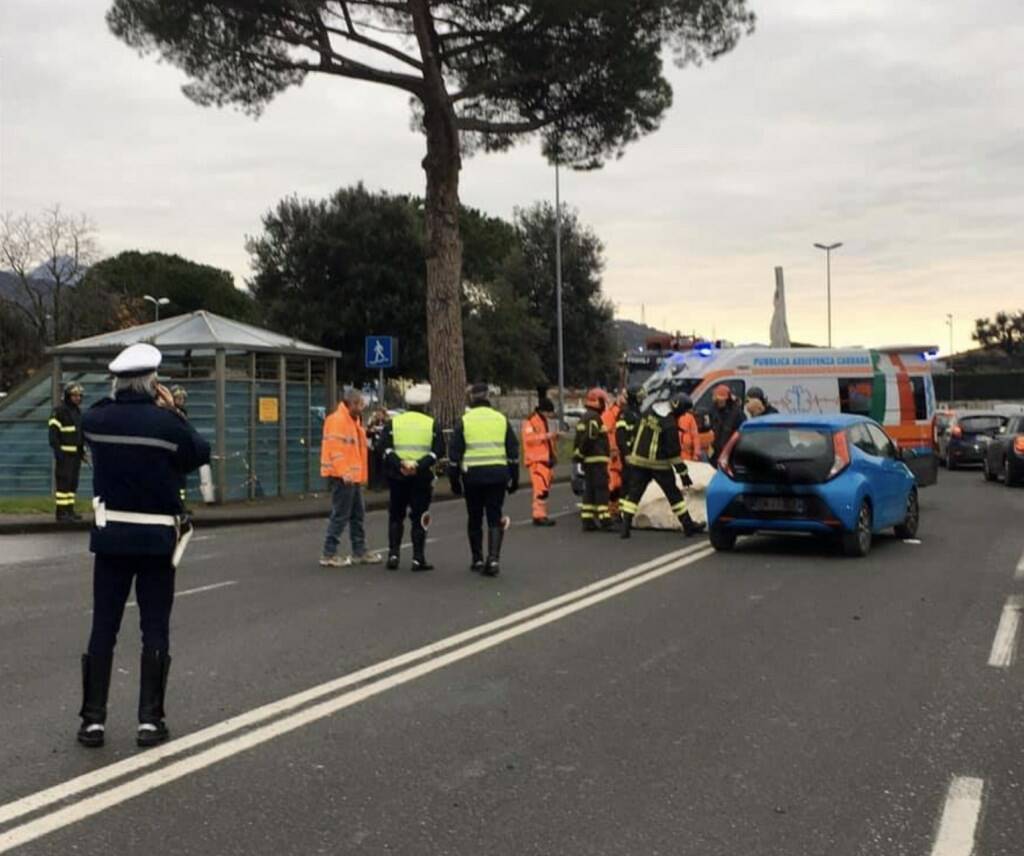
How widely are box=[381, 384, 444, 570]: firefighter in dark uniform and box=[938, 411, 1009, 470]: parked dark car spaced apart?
20.0 metres

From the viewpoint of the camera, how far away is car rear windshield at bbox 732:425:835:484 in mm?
11398

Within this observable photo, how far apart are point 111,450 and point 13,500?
14804 millimetres

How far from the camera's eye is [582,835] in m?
4.11

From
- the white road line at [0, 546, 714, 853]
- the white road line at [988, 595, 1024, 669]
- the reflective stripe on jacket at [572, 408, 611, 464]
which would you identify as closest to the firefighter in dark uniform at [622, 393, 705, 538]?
the reflective stripe on jacket at [572, 408, 611, 464]

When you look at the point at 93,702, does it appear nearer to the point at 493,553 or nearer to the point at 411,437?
the point at 493,553

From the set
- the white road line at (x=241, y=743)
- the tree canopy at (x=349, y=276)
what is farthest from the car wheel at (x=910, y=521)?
the tree canopy at (x=349, y=276)

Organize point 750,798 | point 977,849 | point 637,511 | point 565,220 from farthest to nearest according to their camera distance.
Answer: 1. point 565,220
2. point 637,511
3. point 750,798
4. point 977,849

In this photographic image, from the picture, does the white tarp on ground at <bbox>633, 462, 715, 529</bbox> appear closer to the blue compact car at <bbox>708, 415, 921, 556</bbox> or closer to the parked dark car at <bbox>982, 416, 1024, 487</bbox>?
the blue compact car at <bbox>708, 415, 921, 556</bbox>

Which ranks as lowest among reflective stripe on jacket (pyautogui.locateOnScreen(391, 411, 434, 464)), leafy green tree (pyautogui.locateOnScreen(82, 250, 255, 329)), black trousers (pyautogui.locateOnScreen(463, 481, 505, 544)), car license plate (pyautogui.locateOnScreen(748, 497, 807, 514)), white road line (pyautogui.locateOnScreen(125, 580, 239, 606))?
white road line (pyautogui.locateOnScreen(125, 580, 239, 606))

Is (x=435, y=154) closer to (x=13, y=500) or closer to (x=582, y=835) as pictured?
(x=13, y=500)

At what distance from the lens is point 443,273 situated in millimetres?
23453

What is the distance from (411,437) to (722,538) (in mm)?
3570

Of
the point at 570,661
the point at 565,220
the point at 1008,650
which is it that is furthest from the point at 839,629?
the point at 565,220

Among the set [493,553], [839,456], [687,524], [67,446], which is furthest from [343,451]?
[67,446]
